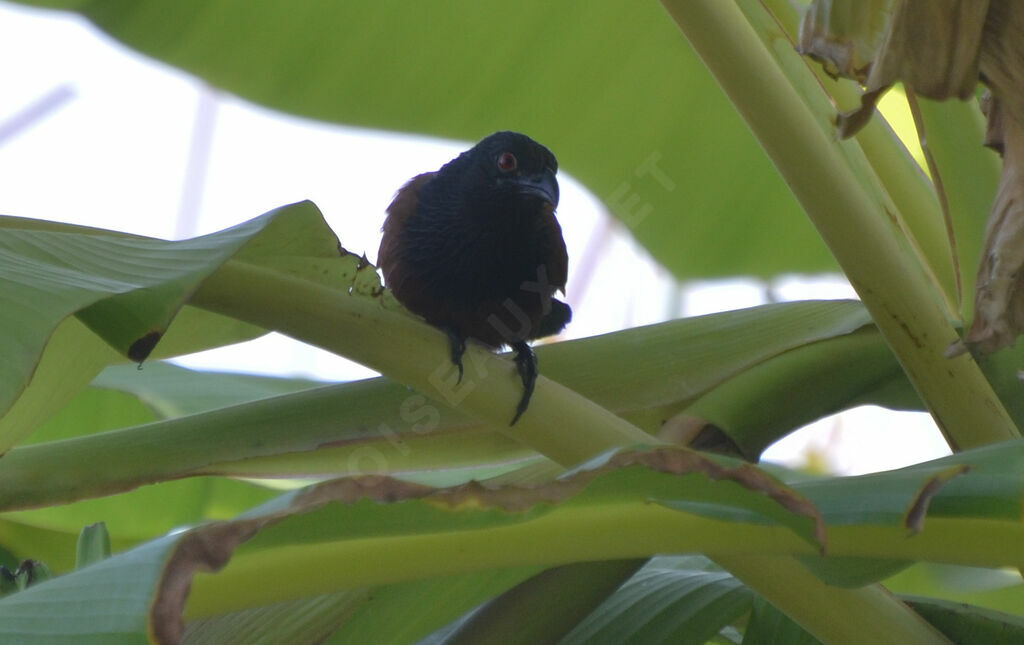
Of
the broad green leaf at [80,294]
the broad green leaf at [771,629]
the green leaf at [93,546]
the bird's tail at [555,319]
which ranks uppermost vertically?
the broad green leaf at [80,294]

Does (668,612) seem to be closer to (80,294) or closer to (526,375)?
(526,375)

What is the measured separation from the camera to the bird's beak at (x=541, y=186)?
170 cm

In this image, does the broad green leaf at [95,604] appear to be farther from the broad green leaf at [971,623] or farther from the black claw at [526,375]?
the broad green leaf at [971,623]

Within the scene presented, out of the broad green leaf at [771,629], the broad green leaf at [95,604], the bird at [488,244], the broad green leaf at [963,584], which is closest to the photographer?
the broad green leaf at [95,604]

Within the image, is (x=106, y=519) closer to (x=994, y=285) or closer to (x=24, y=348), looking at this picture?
(x=24, y=348)

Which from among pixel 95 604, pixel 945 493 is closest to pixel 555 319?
pixel 945 493

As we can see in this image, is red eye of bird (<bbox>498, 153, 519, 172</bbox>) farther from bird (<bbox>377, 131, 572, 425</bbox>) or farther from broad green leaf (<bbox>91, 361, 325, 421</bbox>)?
broad green leaf (<bbox>91, 361, 325, 421</bbox>)

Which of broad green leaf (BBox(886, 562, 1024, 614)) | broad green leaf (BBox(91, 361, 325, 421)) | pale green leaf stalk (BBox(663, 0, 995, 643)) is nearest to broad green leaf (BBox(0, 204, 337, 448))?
pale green leaf stalk (BBox(663, 0, 995, 643))

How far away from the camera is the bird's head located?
171 cm

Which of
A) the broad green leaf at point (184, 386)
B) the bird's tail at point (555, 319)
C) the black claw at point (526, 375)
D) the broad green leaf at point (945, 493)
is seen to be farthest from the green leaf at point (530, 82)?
the broad green leaf at point (945, 493)

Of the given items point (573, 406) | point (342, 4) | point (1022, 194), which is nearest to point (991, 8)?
point (1022, 194)

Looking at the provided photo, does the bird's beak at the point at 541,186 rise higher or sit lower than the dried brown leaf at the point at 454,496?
higher

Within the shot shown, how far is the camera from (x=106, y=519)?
1609mm

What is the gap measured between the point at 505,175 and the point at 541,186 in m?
0.08
